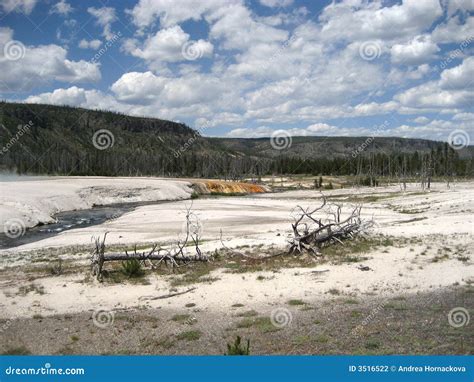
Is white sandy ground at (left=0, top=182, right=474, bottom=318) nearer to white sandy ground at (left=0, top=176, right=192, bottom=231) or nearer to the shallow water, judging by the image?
the shallow water

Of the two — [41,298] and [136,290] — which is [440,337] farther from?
[41,298]

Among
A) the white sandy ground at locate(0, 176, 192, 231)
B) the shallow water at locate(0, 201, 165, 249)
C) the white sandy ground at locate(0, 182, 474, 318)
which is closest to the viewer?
the white sandy ground at locate(0, 182, 474, 318)

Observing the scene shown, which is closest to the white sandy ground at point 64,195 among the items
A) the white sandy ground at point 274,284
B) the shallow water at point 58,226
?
the shallow water at point 58,226

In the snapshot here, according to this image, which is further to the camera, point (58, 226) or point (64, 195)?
point (64, 195)

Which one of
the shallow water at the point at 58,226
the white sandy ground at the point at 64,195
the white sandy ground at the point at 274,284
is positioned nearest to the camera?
the white sandy ground at the point at 274,284

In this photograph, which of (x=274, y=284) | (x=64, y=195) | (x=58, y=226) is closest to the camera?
(x=274, y=284)

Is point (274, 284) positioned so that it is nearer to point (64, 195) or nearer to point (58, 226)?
point (58, 226)

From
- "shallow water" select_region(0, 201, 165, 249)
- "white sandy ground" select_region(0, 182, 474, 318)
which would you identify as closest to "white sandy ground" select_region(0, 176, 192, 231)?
"shallow water" select_region(0, 201, 165, 249)

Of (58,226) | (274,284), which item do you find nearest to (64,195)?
(58,226)

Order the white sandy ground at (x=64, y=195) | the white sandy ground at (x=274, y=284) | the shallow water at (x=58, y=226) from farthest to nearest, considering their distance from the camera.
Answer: the white sandy ground at (x=64, y=195) → the shallow water at (x=58, y=226) → the white sandy ground at (x=274, y=284)

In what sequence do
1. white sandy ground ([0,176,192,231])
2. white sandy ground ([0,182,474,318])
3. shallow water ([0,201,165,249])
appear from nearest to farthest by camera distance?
1. white sandy ground ([0,182,474,318])
2. shallow water ([0,201,165,249])
3. white sandy ground ([0,176,192,231])

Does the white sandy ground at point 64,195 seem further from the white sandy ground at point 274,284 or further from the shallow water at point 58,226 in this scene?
the white sandy ground at point 274,284

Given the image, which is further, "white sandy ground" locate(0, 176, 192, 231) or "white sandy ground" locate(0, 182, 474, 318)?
"white sandy ground" locate(0, 176, 192, 231)

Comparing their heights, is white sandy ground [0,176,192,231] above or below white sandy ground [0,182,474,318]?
above
